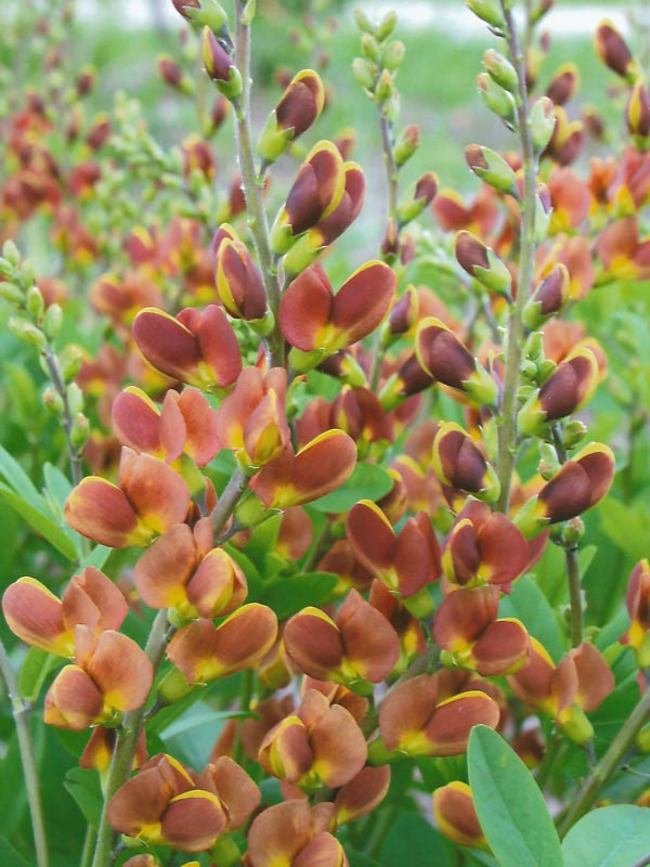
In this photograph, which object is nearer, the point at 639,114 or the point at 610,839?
the point at 610,839

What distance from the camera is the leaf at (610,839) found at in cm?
65

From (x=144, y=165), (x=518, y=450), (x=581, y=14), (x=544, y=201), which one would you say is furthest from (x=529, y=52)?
(x=581, y=14)

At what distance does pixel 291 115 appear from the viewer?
702 mm

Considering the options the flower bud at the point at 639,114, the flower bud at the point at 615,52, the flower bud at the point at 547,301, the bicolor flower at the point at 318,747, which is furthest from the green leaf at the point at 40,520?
the flower bud at the point at 615,52

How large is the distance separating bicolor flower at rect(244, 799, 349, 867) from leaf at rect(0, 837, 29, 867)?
0.79 feet

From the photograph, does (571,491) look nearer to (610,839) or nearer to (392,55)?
(610,839)

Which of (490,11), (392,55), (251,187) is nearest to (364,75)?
(392,55)

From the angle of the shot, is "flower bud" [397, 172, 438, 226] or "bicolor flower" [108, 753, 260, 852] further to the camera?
"flower bud" [397, 172, 438, 226]

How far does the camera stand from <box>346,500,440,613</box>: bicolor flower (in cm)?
69

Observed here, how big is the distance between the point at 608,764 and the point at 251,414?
0.32 m

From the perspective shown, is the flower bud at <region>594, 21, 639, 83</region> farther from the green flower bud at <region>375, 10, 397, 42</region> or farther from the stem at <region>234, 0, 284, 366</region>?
the stem at <region>234, 0, 284, 366</region>

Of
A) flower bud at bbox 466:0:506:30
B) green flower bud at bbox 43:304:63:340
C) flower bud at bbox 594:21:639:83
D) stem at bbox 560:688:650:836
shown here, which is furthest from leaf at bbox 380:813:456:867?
flower bud at bbox 594:21:639:83

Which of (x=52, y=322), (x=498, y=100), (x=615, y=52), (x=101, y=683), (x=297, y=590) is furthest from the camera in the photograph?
(x=615, y=52)

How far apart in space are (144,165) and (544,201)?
0.86 meters
